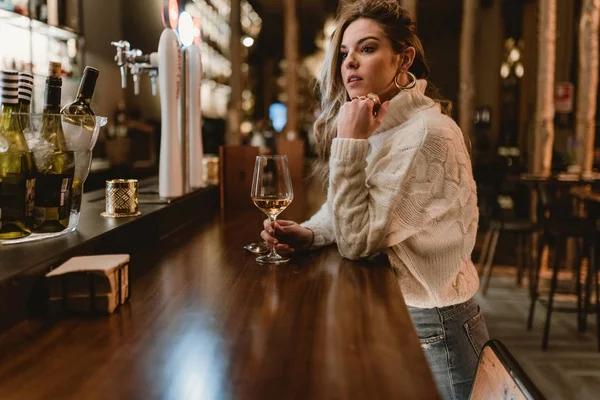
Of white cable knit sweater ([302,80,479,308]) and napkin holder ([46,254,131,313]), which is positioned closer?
napkin holder ([46,254,131,313])

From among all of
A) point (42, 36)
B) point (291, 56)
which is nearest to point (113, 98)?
point (42, 36)

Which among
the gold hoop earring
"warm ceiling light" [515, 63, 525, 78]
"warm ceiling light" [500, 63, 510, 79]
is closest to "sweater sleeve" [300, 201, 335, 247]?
the gold hoop earring

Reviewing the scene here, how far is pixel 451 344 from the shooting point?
1343 millimetres

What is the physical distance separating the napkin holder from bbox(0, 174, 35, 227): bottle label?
24 cm

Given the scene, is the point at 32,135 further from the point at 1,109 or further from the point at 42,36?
the point at 42,36

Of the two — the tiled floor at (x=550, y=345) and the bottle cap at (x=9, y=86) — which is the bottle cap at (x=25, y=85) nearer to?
the bottle cap at (x=9, y=86)

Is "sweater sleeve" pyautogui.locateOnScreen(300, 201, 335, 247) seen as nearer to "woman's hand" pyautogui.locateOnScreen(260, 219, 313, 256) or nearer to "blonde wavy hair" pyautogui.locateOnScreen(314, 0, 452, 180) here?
"woman's hand" pyautogui.locateOnScreen(260, 219, 313, 256)

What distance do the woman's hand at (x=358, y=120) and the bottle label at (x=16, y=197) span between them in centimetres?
72

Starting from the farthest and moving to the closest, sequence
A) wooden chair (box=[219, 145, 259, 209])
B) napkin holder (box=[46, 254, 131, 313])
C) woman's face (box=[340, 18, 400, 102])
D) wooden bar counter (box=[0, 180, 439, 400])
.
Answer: wooden chair (box=[219, 145, 259, 209])
woman's face (box=[340, 18, 400, 102])
napkin holder (box=[46, 254, 131, 313])
wooden bar counter (box=[0, 180, 439, 400])

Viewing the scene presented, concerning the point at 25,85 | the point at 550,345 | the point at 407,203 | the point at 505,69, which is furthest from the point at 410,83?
the point at 505,69

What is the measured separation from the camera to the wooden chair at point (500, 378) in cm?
71

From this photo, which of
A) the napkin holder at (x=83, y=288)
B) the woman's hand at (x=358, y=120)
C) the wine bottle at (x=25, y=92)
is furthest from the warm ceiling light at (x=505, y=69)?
the napkin holder at (x=83, y=288)

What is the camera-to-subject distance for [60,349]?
724 mm

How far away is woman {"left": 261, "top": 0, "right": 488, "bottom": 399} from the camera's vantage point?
129 cm
